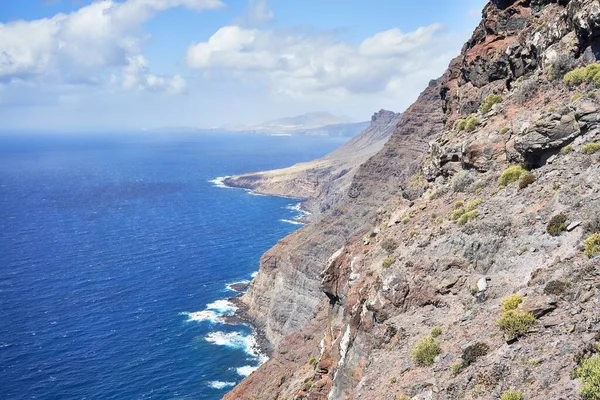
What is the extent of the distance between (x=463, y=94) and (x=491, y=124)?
12.1 metres

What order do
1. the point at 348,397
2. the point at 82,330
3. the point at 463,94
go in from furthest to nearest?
the point at 82,330, the point at 463,94, the point at 348,397

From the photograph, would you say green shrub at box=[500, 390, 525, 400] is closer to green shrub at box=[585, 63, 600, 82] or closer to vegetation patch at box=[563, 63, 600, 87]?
vegetation patch at box=[563, 63, 600, 87]

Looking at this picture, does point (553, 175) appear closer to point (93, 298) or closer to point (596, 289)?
point (596, 289)

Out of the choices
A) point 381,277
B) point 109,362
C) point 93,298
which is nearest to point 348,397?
point 381,277

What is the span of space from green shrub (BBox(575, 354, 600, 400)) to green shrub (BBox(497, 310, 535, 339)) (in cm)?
358

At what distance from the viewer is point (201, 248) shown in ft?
541

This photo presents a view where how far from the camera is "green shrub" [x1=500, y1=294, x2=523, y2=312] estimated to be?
2084 cm

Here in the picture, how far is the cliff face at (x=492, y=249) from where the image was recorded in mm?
19062

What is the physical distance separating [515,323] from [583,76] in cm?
2004

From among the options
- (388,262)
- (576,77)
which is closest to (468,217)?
(388,262)

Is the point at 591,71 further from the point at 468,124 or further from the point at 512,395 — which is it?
the point at 512,395

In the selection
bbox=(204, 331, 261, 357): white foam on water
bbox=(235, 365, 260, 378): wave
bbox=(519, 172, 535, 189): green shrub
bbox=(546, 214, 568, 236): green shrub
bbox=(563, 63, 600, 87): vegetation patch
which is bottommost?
bbox=(235, 365, 260, 378): wave

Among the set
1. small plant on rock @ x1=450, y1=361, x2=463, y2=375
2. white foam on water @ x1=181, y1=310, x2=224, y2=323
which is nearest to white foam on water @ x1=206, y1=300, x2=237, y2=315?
white foam on water @ x1=181, y1=310, x2=224, y2=323

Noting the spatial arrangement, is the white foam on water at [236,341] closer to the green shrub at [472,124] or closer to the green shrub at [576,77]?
the green shrub at [472,124]
